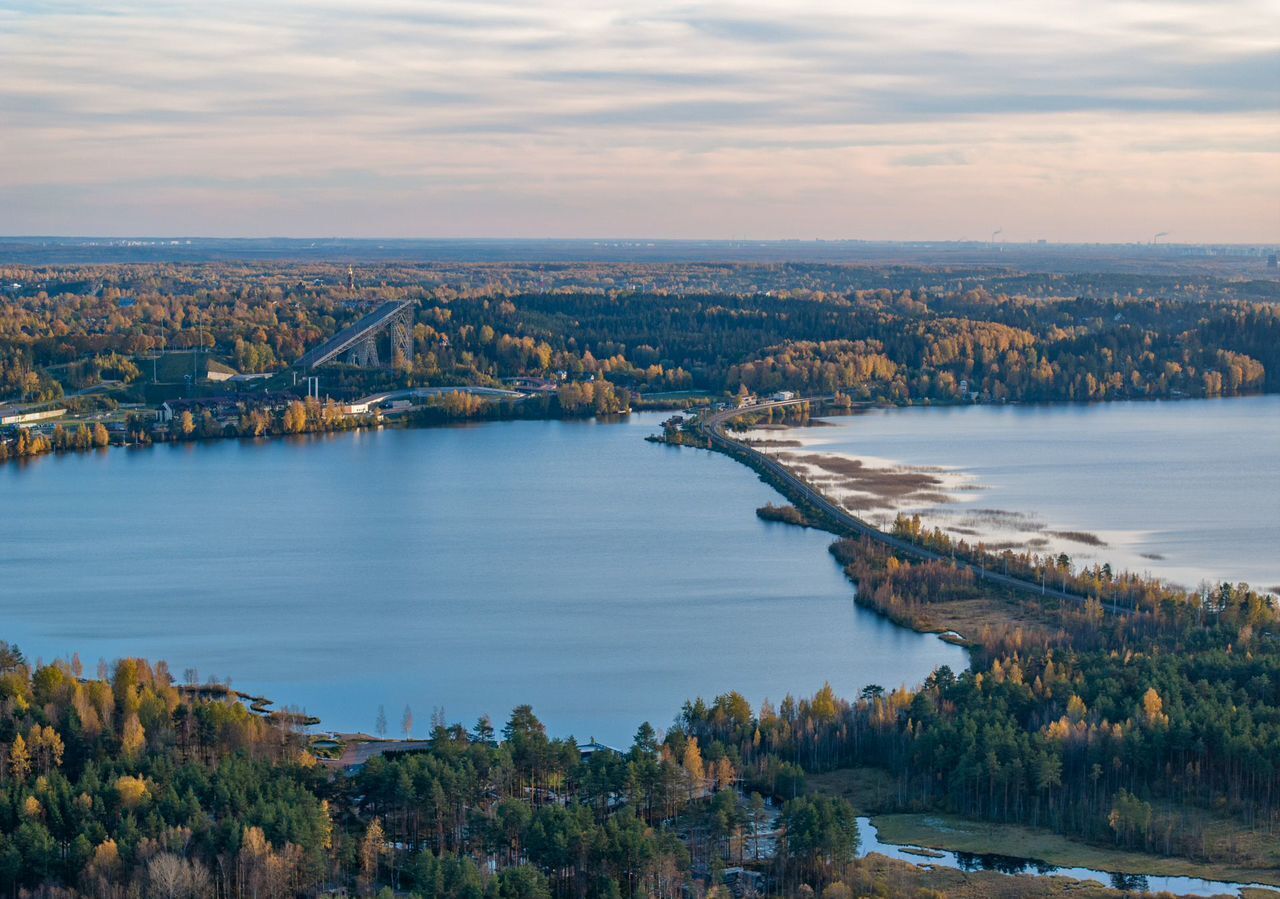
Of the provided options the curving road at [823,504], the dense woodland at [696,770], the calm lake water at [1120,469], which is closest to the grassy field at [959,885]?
the dense woodland at [696,770]

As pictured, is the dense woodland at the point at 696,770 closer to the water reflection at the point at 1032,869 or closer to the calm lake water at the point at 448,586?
the water reflection at the point at 1032,869

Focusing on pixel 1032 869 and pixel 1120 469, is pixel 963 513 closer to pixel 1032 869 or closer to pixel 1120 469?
pixel 1120 469

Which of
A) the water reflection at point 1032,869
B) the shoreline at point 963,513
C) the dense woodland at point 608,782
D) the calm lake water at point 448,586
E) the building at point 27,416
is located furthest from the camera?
the building at point 27,416

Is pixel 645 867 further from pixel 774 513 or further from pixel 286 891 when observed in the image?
pixel 774 513

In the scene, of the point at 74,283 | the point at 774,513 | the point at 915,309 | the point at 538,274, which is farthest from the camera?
Result: the point at 538,274

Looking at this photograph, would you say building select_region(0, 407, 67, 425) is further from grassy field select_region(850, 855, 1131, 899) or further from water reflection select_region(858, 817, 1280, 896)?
grassy field select_region(850, 855, 1131, 899)

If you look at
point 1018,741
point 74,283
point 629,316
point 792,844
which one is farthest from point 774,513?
point 74,283

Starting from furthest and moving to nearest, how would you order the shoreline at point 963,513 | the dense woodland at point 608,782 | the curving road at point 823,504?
the shoreline at point 963,513 → the curving road at point 823,504 → the dense woodland at point 608,782
